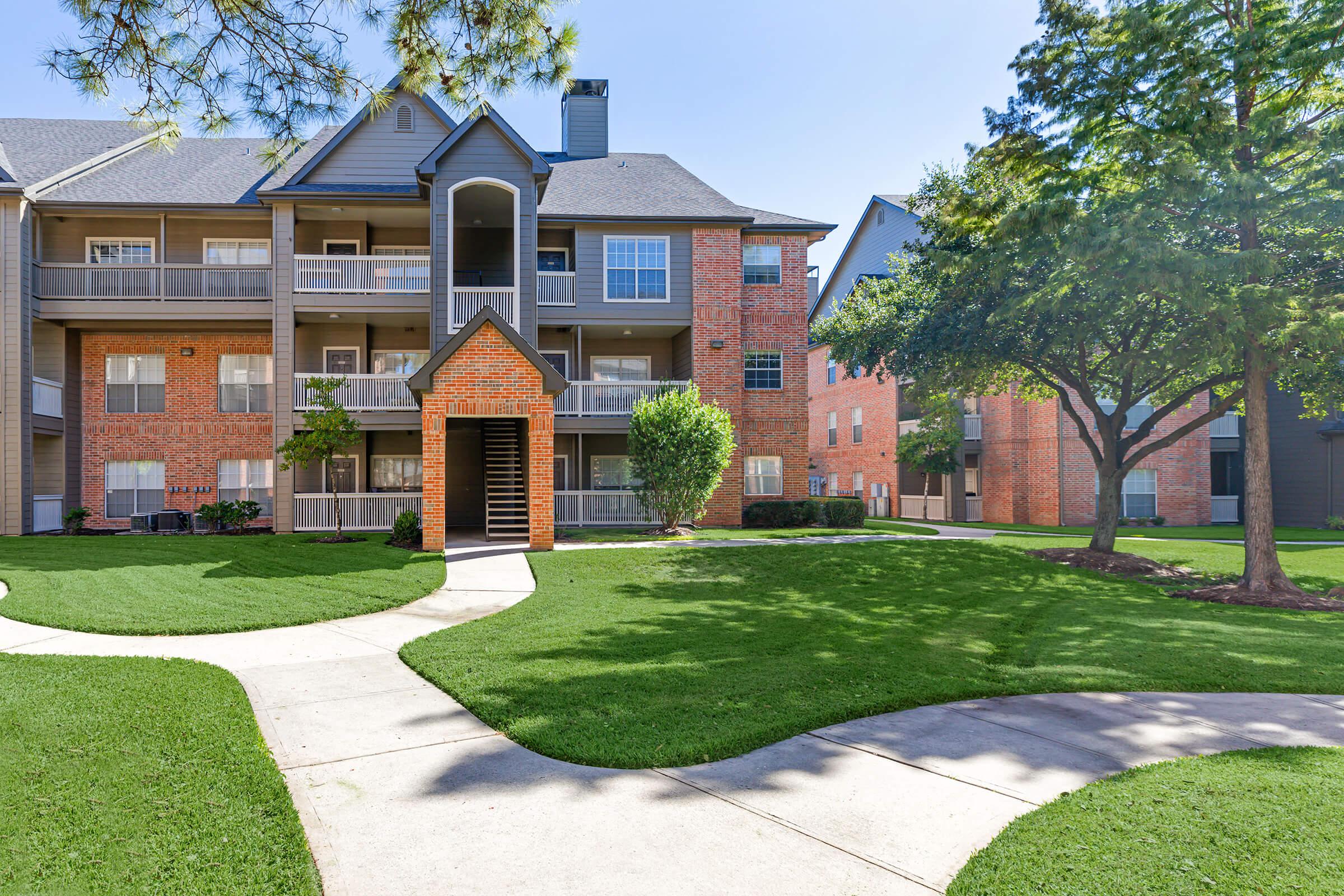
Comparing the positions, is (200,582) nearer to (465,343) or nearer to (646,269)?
(465,343)

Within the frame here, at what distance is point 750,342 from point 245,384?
1479 centimetres

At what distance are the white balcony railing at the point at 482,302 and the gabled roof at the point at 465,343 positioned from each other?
3.57 meters

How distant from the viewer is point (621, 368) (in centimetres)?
2370

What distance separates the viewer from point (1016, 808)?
385cm

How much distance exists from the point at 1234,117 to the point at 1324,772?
1173 centimetres

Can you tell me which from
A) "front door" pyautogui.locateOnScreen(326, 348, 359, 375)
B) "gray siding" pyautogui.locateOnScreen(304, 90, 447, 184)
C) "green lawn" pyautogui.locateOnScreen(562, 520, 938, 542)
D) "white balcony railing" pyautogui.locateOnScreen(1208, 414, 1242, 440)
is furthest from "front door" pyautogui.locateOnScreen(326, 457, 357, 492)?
"white balcony railing" pyautogui.locateOnScreen(1208, 414, 1242, 440)

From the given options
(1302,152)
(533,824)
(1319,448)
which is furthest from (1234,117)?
(1319,448)

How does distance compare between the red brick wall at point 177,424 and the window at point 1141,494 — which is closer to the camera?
the red brick wall at point 177,424

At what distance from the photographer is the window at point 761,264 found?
74.9 feet

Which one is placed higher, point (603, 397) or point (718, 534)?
point (603, 397)

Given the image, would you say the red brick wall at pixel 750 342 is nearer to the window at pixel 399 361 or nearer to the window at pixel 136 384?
the window at pixel 399 361

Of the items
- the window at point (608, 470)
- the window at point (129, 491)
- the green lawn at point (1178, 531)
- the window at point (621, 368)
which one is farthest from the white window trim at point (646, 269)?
the window at point (129, 491)

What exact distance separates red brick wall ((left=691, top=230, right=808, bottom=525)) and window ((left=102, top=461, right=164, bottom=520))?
51.3 feet

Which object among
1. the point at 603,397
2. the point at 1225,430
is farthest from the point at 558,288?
the point at 1225,430
